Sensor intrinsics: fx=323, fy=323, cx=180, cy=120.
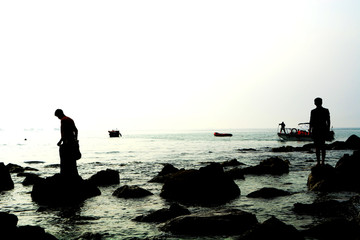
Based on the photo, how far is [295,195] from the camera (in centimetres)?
980

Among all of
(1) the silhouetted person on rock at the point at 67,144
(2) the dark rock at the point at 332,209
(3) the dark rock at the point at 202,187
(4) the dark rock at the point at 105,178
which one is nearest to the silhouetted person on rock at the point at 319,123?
(3) the dark rock at the point at 202,187

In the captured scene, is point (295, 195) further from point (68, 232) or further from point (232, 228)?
point (68, 232)

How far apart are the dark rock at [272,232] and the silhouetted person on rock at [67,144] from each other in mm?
6679

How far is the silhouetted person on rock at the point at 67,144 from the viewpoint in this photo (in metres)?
9.91

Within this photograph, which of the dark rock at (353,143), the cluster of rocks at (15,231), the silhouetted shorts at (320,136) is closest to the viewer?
the cluster of rocks at (15,231)

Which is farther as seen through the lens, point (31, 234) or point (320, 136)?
point (320, 136)

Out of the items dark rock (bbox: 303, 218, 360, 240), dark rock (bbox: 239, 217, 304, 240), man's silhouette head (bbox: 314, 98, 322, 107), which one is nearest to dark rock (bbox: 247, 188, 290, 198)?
man's silhouette head (bbox: 314, 98, 322, 107)

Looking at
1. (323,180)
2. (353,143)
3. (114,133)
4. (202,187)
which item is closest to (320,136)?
(323,180)

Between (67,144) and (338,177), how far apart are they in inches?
349

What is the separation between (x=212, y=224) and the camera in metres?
6.11

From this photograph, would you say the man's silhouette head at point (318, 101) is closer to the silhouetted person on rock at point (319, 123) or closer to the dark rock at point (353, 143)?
the silhouetted person on rock at point (319, 123)

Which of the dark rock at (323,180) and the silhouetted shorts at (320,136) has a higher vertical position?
the silhouetted shorts at (320,136)

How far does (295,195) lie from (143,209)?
4652 mm

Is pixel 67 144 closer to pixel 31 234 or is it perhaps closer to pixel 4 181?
pixel 4 181
